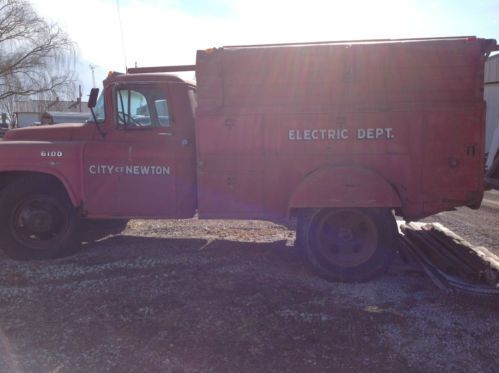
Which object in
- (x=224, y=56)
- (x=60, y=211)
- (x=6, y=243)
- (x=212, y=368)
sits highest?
(x=224, y=56)

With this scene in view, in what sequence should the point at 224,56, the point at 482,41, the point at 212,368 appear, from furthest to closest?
1. the point at 224,56
2. the point at 482,41
3. the point at 212,368

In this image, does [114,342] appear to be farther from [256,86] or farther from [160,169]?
[256,86]

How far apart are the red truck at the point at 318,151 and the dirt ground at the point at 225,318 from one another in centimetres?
61

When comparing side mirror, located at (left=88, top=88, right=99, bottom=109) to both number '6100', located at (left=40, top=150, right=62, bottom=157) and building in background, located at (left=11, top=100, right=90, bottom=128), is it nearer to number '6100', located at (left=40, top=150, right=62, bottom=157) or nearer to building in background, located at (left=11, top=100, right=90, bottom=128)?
number '6100', located at (left=40, top=150, right=62, bottom=157)

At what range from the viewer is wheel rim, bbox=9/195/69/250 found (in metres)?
5.77

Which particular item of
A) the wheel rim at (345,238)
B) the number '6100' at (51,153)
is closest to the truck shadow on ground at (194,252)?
the wheel rim at (345,238)

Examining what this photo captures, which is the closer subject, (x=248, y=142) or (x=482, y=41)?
(x=482, y=41)

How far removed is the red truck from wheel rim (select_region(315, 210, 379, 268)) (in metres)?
0.01

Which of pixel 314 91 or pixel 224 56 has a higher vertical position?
pixel 224 56

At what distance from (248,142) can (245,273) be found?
4.82 ft

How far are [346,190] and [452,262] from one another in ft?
4.75

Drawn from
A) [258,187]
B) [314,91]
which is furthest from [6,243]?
[314,91]

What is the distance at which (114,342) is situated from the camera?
3.69 metres

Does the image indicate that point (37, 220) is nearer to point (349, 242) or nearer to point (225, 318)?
point (225, 318)
